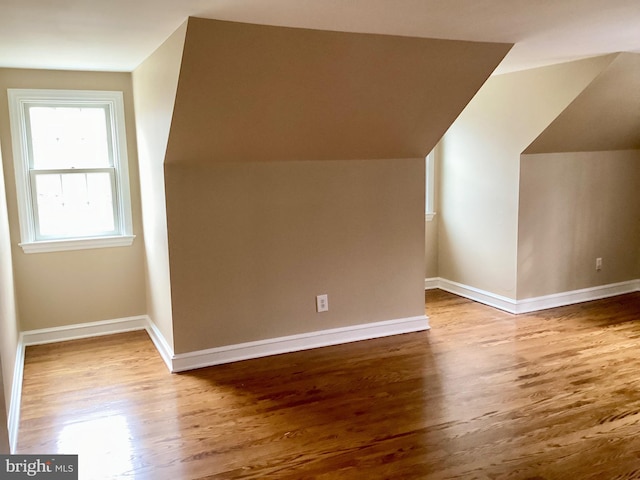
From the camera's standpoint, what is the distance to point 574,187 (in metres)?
4.77

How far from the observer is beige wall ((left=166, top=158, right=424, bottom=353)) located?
3.49 metres

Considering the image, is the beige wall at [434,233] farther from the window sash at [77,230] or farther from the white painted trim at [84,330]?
the window sash at [77,230]

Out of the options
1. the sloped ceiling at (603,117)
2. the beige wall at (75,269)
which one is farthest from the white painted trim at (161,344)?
the sloped ceiling at (603,117)

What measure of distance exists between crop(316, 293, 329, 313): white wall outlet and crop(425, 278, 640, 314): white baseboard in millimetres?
1740

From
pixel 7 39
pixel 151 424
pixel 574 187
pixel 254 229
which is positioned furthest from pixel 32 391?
pixel 574 187

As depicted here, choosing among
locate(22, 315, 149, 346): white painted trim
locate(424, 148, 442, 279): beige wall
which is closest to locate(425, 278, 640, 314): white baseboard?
locate(424, 148, 442, 279): beige wall

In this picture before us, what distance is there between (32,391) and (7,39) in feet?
6.64

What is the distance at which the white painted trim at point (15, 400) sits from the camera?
2605 mm

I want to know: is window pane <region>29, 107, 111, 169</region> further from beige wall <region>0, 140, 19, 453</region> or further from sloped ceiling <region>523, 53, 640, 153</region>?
sloped ceiling <region>523, 53, 640, 153</region>

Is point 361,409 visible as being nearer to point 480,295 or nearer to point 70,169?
point 480,295

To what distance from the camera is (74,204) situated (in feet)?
13.8

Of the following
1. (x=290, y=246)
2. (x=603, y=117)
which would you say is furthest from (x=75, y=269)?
(x=603, y=117)

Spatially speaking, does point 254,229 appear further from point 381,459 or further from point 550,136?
point 550,136

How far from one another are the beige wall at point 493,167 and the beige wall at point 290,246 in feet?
3.12
